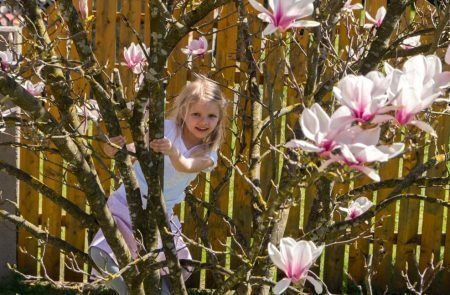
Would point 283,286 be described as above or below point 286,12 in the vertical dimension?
below

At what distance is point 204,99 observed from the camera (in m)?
3.31

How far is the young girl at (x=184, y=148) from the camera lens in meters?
3.12

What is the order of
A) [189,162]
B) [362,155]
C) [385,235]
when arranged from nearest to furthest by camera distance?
[362,155], [189,162], [385,235]

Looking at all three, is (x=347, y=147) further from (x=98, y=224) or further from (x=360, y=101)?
(x=98, y=224)

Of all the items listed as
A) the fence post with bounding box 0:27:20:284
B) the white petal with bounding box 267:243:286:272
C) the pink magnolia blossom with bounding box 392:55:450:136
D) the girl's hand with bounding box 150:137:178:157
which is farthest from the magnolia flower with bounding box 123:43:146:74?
the fence post with bounding box 0:27:20:284

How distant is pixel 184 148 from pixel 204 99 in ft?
0.71

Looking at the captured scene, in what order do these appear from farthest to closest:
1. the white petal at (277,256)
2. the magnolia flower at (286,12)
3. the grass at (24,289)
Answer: the grass at (24,289) → the white petal at (277,256) → the magnolia flower at (286,12)

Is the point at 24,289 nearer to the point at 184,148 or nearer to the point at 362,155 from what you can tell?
the point at 184,148

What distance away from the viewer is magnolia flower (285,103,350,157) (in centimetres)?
134

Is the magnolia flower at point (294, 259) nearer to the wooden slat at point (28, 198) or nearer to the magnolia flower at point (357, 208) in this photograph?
the magnolia flower at point (357, 208)

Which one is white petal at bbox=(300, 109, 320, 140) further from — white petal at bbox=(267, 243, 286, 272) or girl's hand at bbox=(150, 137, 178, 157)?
girl's hand at bbox=(150, 137, 178, 157)

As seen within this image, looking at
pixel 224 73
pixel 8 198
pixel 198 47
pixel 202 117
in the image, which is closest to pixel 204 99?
pixel 202 117

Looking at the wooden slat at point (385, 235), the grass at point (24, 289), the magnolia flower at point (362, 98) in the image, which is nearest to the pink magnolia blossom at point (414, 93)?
the magnolia flower at point (362, 98)

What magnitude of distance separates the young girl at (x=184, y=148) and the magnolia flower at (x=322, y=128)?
5.68 feet
